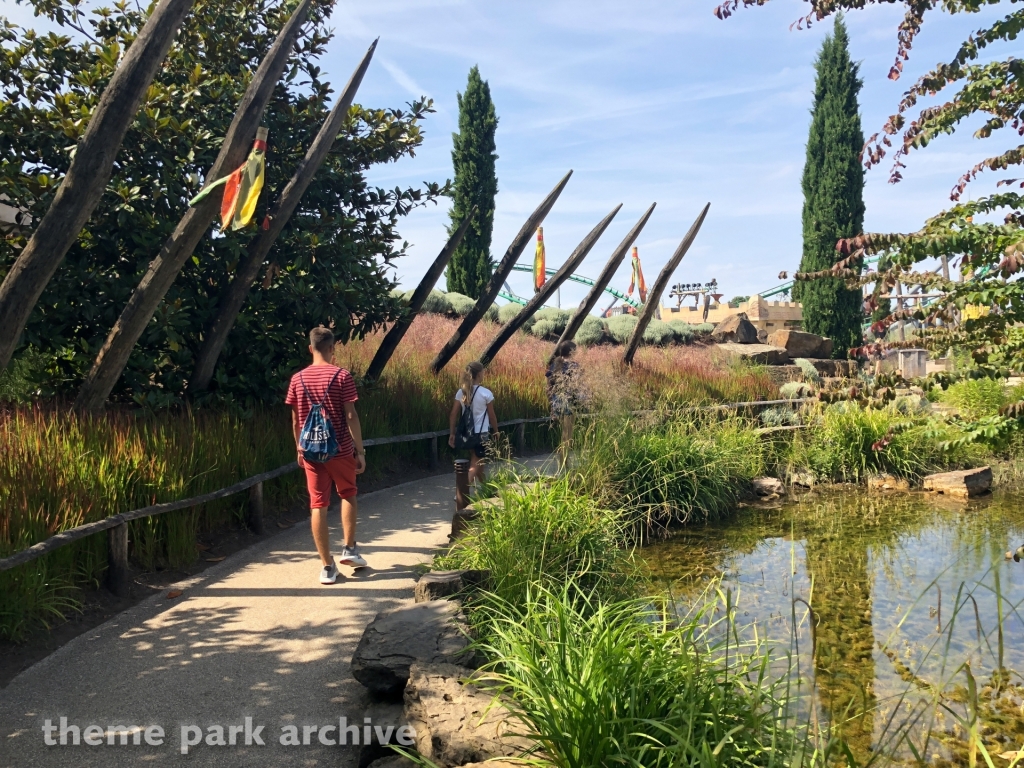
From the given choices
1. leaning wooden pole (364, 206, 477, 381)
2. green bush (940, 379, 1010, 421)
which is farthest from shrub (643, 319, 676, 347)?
leaning wooden pole (364, 206, 477, 381)

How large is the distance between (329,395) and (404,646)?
88.8 inches

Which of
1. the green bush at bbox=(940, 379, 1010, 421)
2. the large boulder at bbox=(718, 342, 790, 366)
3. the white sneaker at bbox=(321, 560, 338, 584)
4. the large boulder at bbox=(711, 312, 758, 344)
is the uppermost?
the large boulder at bbox=(711, 312, 758, 344)

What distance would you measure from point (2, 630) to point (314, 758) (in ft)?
7.16

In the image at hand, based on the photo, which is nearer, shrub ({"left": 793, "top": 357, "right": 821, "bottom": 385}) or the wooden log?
the wooden log

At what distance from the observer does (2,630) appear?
4082 mm

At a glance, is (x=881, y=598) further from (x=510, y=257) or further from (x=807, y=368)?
(x=807, y=368)

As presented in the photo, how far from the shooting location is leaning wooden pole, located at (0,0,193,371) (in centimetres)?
516

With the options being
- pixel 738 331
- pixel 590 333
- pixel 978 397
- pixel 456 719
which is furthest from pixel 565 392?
pixel 738 331

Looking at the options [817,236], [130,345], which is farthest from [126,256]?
[817,236]

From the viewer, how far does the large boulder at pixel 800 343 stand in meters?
20.7

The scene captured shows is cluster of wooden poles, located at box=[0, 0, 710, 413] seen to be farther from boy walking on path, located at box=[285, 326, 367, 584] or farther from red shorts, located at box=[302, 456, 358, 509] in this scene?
red shorts, located at box=[302, 456, 358, 509]

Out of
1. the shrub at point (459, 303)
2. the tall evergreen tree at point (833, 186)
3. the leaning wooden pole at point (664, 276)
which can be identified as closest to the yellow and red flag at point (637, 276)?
the tall evergreen tree at point (833, 186)

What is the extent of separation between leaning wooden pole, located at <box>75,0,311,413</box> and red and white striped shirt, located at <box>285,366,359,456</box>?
178 cm

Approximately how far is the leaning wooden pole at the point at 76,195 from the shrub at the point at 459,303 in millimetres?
15465
